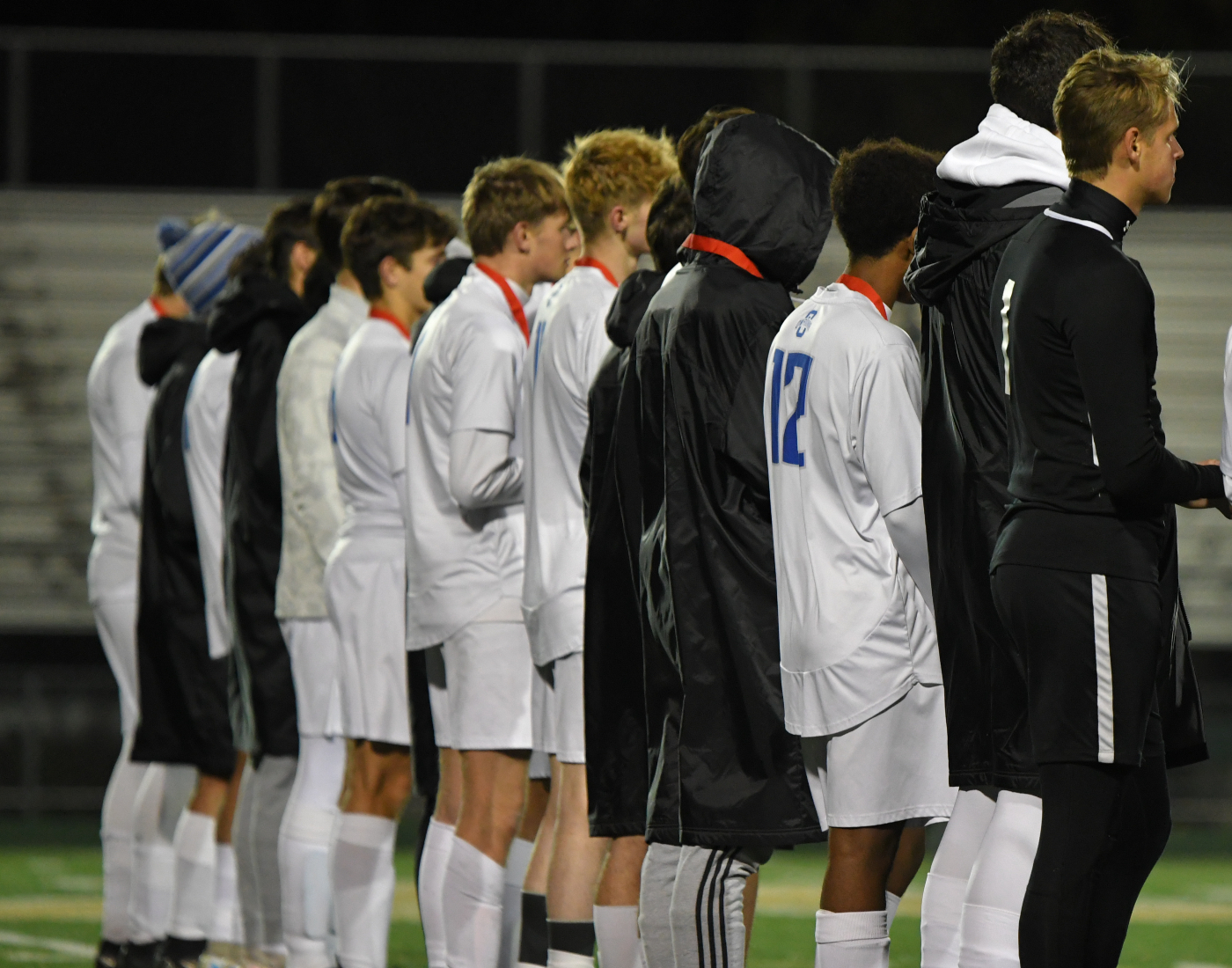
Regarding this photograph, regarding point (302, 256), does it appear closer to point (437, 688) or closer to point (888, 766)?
point (437, 688)

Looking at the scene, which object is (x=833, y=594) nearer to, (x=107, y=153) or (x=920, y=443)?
(x=920, y=443)

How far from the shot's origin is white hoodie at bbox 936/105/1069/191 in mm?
3941

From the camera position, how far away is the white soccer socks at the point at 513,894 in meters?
5.38

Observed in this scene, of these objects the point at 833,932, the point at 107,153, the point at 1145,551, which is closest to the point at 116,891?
the point at 833,932

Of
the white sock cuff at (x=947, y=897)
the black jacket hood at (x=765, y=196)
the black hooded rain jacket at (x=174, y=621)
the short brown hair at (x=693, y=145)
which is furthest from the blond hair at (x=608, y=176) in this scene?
the black hooded rain jacket at (x=174, y=621)

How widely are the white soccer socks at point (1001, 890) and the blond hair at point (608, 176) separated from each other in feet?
5.92

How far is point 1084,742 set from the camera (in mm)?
3527

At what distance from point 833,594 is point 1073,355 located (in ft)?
1.97

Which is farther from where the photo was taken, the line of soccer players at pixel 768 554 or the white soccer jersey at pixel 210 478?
the white soccer jersey at pixel 210 478

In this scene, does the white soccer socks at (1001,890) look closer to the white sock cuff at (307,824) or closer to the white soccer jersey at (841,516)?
the white soccer jersey at (841,516)

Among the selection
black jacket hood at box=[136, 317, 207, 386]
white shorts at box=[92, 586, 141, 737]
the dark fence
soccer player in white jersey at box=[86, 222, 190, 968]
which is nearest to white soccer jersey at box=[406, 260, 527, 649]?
black jacket hood at box=[136, 317, 207, 386]

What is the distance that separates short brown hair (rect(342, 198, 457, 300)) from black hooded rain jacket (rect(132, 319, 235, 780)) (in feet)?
4.12

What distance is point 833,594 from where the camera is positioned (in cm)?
371

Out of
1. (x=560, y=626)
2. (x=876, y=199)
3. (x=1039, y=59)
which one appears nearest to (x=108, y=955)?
(x=560, y=626)
